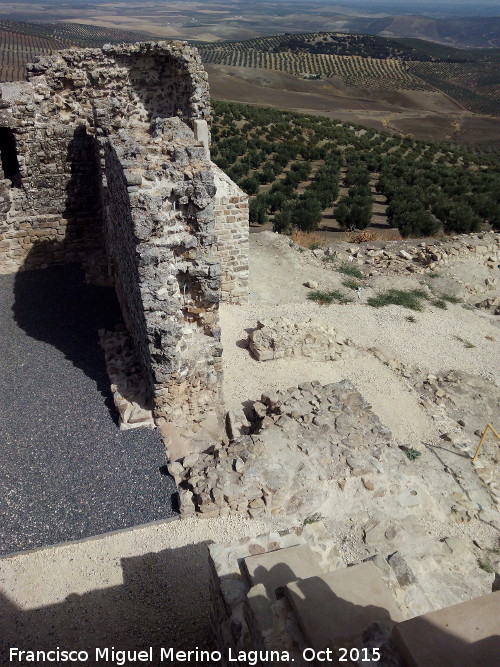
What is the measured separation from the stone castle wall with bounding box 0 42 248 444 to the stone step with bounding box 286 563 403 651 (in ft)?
12.0

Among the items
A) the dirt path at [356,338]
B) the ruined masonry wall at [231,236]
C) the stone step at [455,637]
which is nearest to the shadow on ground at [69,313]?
the dirt path at [356,338]

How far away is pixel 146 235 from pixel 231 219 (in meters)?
4.12

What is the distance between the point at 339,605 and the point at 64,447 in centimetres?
423

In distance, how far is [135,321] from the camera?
24.1 feet

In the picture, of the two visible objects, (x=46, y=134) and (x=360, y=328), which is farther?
(x=360, y=328)

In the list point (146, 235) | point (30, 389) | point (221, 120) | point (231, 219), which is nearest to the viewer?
point (146, 235)

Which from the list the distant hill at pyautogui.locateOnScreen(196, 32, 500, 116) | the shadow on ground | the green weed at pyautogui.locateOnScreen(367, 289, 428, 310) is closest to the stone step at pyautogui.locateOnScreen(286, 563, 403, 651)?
the shadow on ground

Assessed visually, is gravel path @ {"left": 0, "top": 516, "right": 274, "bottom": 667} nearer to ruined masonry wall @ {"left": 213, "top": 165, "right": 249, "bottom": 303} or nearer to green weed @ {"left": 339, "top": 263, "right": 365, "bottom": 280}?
ruined masonry wall @ {"left": 213, "top": 165, "right": 249, "bottom": 303}

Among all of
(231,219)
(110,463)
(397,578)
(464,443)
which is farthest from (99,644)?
(231,219)

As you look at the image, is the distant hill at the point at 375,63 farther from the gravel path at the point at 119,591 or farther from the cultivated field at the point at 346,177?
the gravel path at the point at 119,591

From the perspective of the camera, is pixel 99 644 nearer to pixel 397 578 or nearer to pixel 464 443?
pixel 397 578

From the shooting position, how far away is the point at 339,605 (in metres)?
3.20

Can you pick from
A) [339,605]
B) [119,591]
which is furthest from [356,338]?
[339,605]

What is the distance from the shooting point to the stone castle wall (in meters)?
6.11
